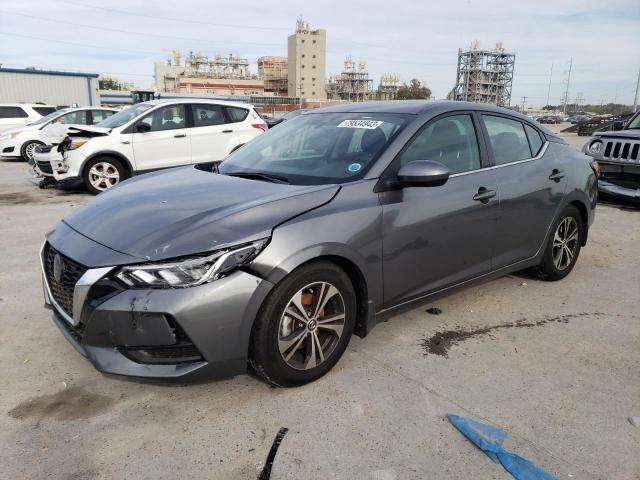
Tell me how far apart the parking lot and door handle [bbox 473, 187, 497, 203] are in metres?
0.94

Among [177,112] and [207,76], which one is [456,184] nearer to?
[177,112]

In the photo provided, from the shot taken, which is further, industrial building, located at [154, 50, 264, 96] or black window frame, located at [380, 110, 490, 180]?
industrial building, located at [154, 50, 264, 96]

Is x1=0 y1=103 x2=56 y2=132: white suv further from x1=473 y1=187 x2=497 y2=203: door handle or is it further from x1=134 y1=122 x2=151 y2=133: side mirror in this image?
x1=473 y1=187 x2=497 y2=203: door handle

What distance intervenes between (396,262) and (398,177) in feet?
1.72

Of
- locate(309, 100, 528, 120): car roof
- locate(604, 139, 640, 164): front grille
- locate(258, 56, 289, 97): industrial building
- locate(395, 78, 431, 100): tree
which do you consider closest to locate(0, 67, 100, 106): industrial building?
locate(604, 139, 640, 164): front grille

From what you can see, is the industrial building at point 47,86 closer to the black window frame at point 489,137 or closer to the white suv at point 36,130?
the white suv at point 36,130

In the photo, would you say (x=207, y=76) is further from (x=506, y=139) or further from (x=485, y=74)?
(x=506, y=139)

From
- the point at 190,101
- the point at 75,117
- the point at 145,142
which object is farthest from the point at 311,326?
the point at 75,117

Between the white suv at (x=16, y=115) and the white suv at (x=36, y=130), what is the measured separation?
261cm

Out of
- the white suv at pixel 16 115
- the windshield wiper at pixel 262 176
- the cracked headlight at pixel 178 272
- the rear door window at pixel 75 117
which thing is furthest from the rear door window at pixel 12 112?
the cracked headlight at pixel 178 272

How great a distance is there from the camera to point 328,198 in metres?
2.92

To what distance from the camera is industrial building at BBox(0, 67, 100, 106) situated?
1227 inches

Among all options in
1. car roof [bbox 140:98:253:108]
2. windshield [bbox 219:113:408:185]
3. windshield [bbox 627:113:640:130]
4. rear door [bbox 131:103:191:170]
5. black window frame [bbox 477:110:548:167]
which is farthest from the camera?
car roof [bbox 140:98:253:108]

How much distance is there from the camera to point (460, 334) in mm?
3654
